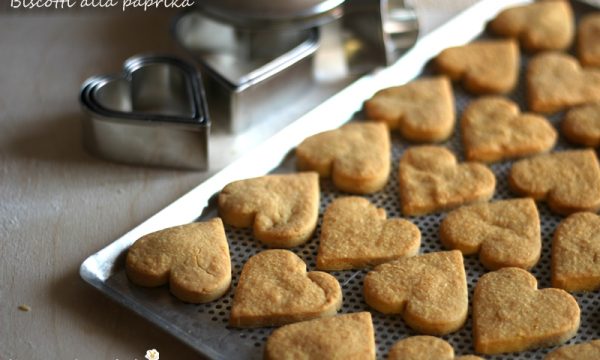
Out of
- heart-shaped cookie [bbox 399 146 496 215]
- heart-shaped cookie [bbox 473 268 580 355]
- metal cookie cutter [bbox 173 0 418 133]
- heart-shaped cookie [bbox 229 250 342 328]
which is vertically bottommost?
heart-shaped cookie [bbox 473 268 580 355]

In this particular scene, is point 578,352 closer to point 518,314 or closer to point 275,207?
point 518,314

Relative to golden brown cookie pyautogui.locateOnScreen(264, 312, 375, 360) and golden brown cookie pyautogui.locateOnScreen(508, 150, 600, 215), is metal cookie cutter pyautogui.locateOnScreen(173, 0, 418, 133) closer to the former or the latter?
golden brown cookie pyautogui.locateOnScreen(508, 150, 600, 215)

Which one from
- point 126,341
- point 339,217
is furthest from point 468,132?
point 126,341

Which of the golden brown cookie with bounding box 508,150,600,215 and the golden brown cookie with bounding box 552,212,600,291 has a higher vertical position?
the golden brown cookie with bounding box 508,150,600,215

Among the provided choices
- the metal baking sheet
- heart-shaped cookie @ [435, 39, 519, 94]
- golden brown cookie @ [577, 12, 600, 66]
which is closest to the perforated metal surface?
the metal baking sheet

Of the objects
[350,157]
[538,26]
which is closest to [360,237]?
[350,157]
